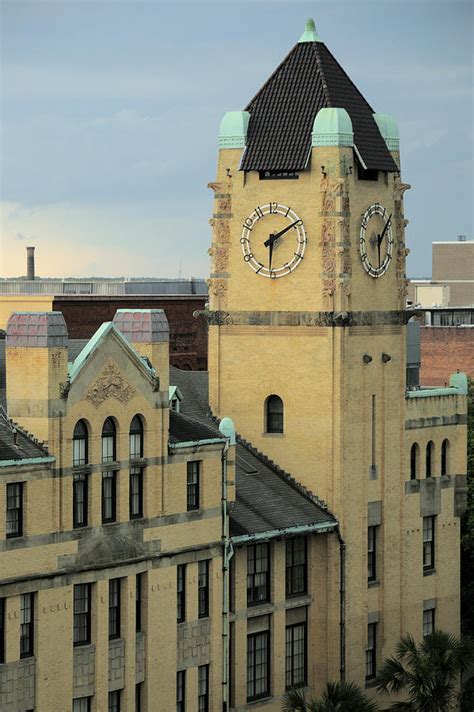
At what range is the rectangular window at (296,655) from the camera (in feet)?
256

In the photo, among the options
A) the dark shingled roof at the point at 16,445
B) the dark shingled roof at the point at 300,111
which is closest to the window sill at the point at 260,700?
the dark shingled roof at the point at 16,445

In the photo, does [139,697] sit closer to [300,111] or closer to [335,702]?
[335,702]

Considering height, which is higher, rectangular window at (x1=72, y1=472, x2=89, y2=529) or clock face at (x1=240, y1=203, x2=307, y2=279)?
clock face at (x1=240, y1=203, x2=307, y2=279)

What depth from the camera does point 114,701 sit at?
2717 inches

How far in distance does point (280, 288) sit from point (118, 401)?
44.5 ft

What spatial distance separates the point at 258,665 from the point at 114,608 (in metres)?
9.81

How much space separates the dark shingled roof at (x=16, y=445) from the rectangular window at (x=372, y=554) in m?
20.5

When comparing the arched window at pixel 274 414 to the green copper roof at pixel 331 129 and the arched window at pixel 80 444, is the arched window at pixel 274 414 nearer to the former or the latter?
the green copper roof at pixel 331 129

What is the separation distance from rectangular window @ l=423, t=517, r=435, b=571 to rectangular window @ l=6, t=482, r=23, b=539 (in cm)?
2565

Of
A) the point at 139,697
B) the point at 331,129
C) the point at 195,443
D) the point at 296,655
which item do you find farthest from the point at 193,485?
the point at 331,129

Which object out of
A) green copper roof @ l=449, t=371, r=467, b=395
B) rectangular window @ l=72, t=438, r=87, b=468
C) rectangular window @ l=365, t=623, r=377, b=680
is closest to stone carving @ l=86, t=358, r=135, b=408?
rectangular window @ l=72, t=438, r=87, b=468

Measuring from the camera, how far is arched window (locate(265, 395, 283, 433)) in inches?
3169

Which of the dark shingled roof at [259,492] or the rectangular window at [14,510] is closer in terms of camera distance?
the rectangular window at [14,510]

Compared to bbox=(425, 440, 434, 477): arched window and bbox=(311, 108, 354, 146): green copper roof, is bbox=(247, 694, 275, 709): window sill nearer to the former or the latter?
bbox=(425, 440, 434, 477): arched window
